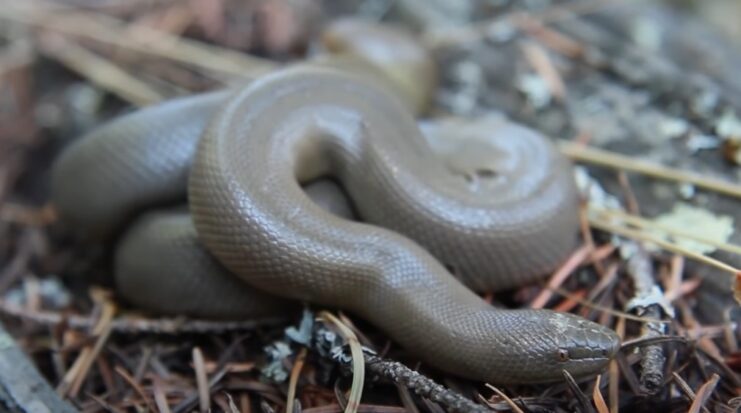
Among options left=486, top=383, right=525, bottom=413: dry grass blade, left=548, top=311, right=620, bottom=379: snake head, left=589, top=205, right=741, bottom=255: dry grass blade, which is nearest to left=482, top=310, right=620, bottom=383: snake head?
left=548, top=311, right=620, bottom=379: snake head

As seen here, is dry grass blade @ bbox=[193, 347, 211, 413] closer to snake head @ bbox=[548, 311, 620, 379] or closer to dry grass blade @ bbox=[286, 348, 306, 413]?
dry grass blade @ bbox=[286, 348, 306, 413]

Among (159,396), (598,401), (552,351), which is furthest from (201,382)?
(598,401)

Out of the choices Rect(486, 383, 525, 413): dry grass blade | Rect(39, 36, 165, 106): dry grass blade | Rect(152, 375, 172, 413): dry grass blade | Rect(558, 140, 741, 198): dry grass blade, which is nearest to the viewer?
Rect(486, 383, 525, 413): dry grass blade

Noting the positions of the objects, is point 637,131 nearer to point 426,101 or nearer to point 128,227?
point 426,101

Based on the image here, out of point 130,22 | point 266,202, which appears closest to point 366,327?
point 266,202

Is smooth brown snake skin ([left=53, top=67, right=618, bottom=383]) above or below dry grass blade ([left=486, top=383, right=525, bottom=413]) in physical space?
above

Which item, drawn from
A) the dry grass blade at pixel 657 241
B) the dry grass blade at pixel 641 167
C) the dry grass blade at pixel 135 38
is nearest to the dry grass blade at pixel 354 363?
the dry grass blade at pixel 657 241

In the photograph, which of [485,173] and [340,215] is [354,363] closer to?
[340,215]
